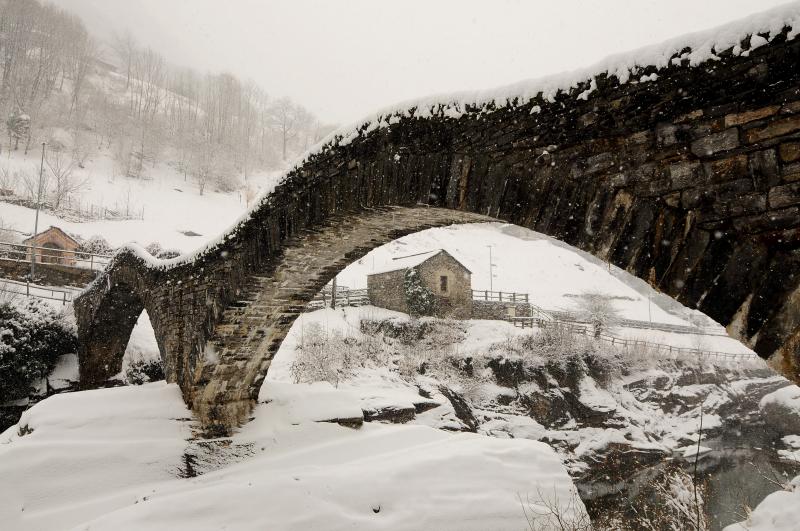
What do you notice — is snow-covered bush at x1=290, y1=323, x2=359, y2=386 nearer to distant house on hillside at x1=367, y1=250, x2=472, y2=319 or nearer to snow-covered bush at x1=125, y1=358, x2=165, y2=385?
snow-covered bush at x1=125, y1=358, x2=165, y2=385

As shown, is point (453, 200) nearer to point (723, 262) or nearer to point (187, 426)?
point (723, 262)

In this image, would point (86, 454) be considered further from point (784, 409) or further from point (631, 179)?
point (784, 409)

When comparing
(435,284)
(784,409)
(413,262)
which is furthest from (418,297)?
(784,409)

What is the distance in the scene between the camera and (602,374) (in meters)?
17.1

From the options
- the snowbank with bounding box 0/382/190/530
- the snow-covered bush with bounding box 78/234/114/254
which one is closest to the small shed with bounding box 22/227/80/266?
the snow-covered bush with bounding box 78/234/114/254

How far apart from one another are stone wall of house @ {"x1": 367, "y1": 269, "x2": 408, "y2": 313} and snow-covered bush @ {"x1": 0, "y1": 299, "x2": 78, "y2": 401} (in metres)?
12.7

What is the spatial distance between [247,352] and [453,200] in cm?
462

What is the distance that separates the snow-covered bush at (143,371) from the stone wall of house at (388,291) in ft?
36.2

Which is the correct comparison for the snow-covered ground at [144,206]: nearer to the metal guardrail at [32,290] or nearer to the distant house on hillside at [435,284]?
the metal guardrail at [32,290]

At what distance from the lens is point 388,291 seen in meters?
21.2

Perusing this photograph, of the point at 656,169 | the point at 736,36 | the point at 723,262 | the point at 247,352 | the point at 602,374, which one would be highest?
the point at 736,36

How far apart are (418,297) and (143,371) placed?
11.7 meters

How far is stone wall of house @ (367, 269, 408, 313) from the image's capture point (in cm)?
2053

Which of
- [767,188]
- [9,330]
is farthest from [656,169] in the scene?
[9,330]
